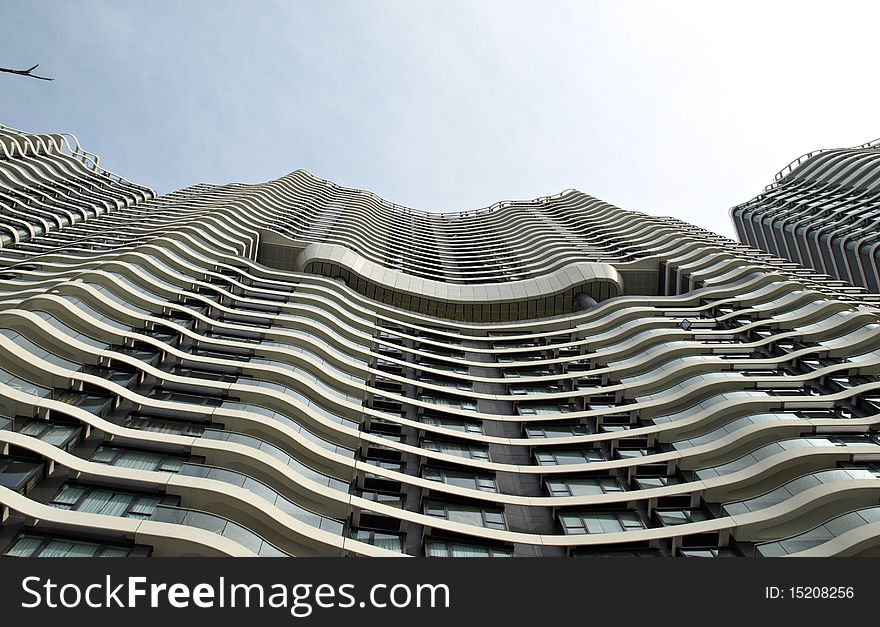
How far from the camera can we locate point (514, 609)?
48.3ft

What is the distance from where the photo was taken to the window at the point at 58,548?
762 inches

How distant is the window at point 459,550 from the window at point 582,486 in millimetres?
4762

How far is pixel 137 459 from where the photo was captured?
2420 cm

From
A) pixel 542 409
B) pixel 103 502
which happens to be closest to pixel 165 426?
pixel 103 502

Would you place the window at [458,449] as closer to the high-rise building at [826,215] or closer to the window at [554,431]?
the window at [554,431]

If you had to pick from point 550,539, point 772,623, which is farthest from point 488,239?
point 772,623

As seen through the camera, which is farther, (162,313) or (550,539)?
(162,313)

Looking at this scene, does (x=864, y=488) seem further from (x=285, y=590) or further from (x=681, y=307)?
(x=681, y=307)

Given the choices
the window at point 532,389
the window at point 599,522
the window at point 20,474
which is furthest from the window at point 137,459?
the window at point 532,389

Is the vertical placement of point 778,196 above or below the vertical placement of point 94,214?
above

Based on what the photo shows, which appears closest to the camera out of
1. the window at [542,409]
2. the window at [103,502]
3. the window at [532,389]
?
the window at [103,502]

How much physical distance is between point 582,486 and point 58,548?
21.5 meters

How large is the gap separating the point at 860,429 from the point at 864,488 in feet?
20.9

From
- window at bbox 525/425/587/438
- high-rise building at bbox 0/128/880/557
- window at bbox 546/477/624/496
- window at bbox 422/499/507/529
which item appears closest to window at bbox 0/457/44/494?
high-rise building at bbox 0/128/880/557
